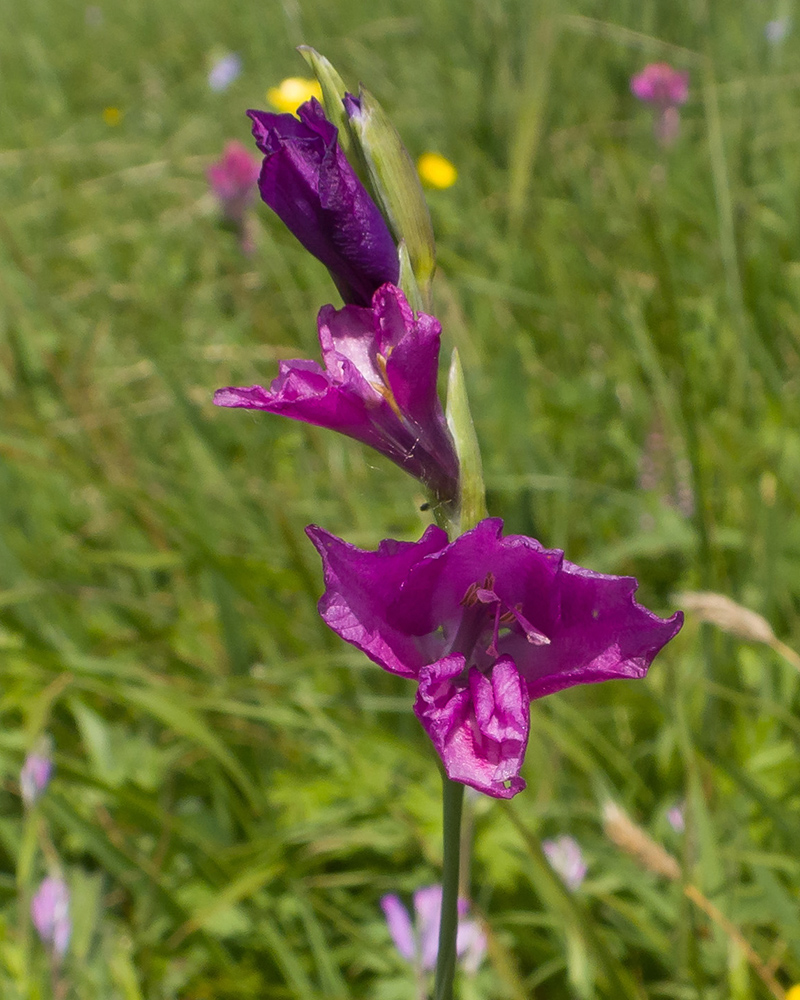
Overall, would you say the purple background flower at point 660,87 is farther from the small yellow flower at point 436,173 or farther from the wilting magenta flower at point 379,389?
the wilting magenta flower at point 379,389

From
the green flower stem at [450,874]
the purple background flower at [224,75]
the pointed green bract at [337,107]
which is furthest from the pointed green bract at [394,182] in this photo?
the purple background flower at [224,75]

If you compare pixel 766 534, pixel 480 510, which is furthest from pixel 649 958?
pixel 480 510

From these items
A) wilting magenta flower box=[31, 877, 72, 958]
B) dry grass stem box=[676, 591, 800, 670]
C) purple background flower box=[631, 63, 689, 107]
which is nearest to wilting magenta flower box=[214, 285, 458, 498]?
dry grass stem box=[676, 591, 800, 670]

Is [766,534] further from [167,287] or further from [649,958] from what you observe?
[167,287]

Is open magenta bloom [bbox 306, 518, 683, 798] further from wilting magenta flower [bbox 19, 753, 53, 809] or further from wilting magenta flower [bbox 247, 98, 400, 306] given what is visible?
wilting magenta flower [bbox 19, 753, 53, 809]

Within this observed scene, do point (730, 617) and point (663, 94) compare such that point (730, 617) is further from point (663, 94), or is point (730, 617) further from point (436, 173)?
point (663, 94)

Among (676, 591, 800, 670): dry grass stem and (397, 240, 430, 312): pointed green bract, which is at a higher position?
(397, 240, 430, 312): pointed green bract
